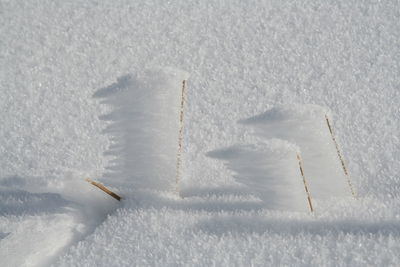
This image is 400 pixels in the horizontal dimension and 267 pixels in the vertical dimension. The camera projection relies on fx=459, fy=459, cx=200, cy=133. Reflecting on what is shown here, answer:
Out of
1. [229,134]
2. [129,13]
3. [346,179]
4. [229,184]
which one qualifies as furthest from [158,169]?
[129,13]

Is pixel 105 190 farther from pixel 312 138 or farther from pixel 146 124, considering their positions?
pixel 312 138

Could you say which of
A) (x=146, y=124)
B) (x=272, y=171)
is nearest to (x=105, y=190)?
(x=146, y=124)

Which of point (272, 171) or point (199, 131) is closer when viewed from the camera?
point (272, 171)

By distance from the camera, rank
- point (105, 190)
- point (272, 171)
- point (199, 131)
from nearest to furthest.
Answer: point (272, 171), point (105, 190), point (199, 131)

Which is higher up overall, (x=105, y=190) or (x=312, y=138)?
(x=312, y=138)

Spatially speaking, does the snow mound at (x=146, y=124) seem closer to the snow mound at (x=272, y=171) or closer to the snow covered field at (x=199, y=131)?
the snow covered field at (x=199, y=131)

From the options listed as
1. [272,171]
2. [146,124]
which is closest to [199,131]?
[146,124]

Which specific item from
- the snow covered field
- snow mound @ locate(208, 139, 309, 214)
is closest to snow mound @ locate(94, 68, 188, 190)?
the snow covered field

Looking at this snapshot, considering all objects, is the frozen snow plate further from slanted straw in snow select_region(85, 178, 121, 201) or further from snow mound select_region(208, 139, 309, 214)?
slanted straw in snow select_region(85, 178, 121, 201)

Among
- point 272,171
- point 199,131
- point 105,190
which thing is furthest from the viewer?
point 199,131

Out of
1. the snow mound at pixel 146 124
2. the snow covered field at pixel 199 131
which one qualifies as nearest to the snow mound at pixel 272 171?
the snow covered field at pixel 199 131
